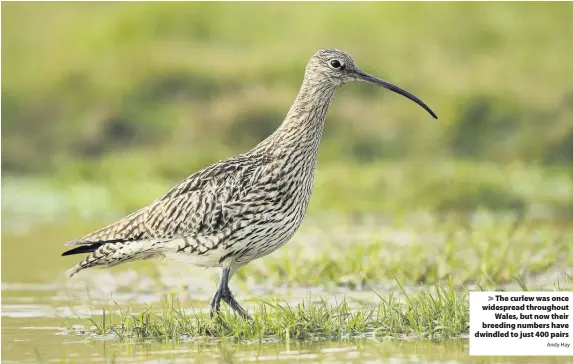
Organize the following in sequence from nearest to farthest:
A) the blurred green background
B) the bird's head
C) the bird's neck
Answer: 1. the bird's neck
2. the bird's head
3. the blurred green background

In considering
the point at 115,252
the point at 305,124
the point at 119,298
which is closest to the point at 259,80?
the point at 119,298

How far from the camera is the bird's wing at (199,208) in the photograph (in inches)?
379

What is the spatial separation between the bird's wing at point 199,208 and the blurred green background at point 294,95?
350 inches

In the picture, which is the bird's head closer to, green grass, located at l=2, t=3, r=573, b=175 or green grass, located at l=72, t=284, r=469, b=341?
green grass, located at l=72, t=284, r=469, b=341

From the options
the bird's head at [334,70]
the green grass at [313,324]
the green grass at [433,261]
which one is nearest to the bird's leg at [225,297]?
the green grass at [313,324]

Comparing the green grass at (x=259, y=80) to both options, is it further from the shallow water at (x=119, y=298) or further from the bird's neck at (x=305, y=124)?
the bird's neck at (x=305, y=124)

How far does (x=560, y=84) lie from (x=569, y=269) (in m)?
13.0

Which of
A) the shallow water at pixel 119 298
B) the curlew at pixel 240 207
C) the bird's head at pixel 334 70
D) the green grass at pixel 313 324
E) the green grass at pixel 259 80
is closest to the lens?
the shallow water at pixel 119 298

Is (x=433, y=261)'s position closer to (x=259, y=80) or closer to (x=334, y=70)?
(x=334, y=70)

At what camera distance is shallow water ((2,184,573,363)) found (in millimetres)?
8359

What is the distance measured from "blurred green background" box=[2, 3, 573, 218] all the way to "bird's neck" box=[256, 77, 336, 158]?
8570 millimetres

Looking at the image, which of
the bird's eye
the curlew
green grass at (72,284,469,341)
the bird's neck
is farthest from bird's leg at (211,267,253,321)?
the bird's eye

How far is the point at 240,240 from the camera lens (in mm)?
9523

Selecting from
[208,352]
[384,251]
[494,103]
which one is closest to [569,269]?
[384,251]
